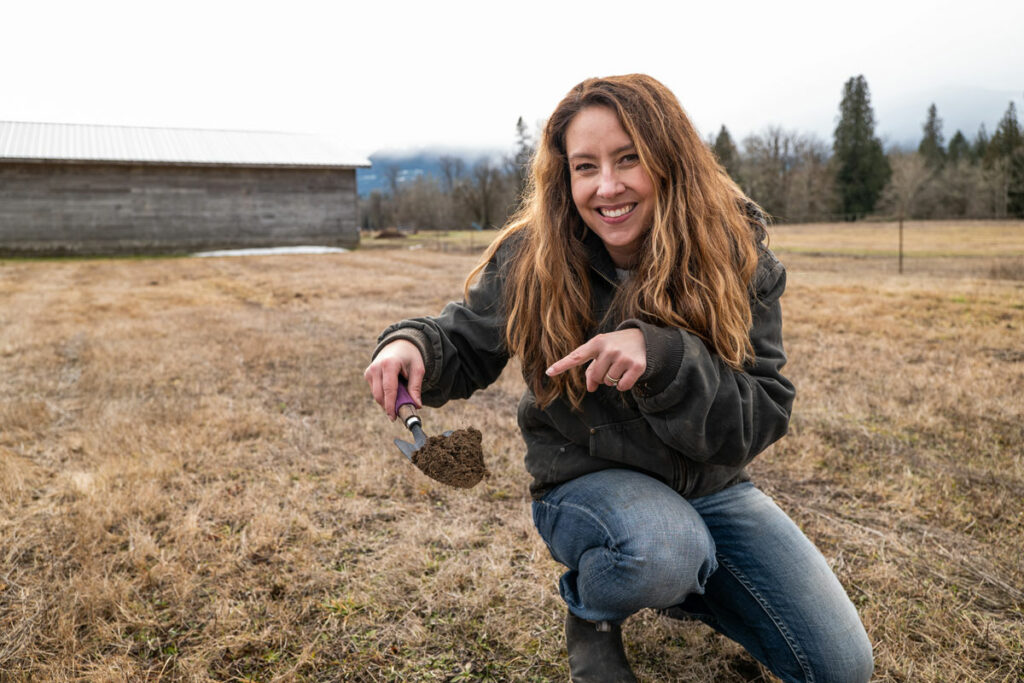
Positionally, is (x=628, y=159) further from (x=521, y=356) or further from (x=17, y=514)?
(x=17, y=514)

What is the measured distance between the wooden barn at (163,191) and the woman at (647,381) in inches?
1028

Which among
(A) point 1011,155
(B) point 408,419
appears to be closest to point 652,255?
(B) point 408,419

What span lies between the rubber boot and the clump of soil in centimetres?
56


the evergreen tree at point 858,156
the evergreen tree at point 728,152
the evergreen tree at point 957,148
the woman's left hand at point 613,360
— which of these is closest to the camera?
the woman's left hand at point 613,360

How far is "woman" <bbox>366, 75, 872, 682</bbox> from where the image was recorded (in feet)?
5.99

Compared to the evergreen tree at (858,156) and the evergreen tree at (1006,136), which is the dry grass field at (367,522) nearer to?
the evergreen tree at (1006,136)

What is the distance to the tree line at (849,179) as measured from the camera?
43938 mm

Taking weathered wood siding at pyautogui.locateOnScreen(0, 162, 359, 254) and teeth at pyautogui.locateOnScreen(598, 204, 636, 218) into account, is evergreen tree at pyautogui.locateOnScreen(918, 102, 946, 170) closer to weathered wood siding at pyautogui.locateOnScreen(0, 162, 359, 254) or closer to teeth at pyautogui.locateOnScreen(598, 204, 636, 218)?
weathered wood siding at pyautogui.locateOnScreen(0, 162, 359, 254)

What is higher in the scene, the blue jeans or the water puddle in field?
the water puddle in field

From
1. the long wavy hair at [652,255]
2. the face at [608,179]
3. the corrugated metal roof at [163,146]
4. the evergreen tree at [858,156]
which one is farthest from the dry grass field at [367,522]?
the evergreen tree at [858,156]

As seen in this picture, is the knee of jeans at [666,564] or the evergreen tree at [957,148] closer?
the knee of jeans at [666,564]

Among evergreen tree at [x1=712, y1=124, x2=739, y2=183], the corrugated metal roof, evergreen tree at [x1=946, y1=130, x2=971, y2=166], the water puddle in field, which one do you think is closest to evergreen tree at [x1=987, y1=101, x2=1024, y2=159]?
evergreen tree at [x1=946, y1=130, x2=971, y2=166]

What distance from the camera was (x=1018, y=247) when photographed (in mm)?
20484

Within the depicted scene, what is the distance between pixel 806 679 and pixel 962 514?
1.73 meters
